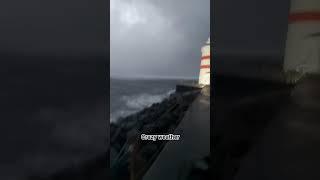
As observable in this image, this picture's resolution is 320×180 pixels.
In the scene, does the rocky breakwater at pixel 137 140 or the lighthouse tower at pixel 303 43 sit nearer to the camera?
the rocky breakwater at pixel 137 140

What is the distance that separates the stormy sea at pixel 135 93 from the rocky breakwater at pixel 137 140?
34mm

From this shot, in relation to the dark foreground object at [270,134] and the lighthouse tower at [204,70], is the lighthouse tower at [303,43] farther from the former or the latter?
the lighthouse tower at [204,70]

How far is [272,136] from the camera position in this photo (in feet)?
10.0

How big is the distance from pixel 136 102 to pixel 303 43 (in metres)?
0.99

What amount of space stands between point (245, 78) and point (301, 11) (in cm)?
49

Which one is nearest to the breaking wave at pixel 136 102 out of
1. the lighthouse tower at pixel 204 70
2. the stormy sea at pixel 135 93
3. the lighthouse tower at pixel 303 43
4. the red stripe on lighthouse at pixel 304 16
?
the stormy sea at pixel 135 93

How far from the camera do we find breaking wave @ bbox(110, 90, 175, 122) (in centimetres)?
290

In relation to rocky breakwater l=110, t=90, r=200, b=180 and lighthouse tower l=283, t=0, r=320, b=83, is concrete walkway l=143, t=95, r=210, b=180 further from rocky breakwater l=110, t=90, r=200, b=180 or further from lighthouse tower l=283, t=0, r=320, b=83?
lighthouse tower l=283, t=0, r=320, b=83

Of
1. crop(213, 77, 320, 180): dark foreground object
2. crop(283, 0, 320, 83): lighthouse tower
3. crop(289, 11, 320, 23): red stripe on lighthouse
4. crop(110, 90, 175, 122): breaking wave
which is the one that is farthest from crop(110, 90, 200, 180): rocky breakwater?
crop(289, 11, 320, 23): red stripe on lighthouse

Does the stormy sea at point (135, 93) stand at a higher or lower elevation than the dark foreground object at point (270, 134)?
higher

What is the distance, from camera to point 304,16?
3.06 m

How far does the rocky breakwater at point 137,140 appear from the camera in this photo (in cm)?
289

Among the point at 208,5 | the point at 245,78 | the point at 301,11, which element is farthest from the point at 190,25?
the point at 301,11

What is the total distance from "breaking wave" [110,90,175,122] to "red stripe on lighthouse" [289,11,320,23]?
794 millimetres
